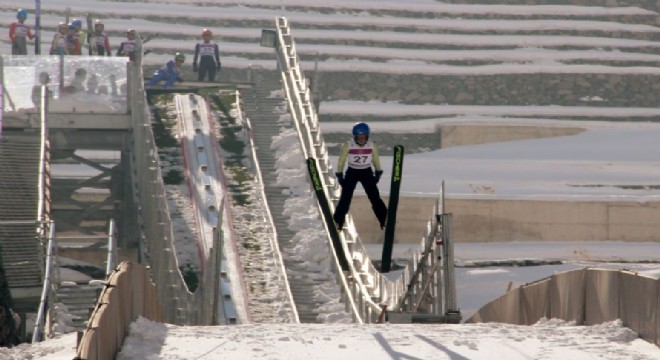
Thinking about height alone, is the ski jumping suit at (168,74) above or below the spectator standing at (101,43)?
below

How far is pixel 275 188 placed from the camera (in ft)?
79.5

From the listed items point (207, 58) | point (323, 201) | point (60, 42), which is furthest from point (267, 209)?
point (207, 58)

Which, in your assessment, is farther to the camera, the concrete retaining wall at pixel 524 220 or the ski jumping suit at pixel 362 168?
the concrete retaining wall at pixel 524 220

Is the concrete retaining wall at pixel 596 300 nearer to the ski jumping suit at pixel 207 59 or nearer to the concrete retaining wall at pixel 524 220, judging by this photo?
the concrete retaining wall at pixel 524 220

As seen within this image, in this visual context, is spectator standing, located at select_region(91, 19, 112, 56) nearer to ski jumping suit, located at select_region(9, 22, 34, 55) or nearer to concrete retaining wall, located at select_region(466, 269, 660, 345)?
ski jumping suit, located at select_region(9, 22, 34, 55)

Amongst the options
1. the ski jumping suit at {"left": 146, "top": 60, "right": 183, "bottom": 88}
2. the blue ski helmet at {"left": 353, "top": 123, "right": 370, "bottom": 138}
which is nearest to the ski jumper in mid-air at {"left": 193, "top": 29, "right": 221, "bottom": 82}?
the ski jumping suit at {"left": 146, "top": 60, "right": 183, "bottom": 88}

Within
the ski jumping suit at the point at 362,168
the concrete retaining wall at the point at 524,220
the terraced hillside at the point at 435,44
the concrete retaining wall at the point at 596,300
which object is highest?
the terraced hillside at the point at 435,44

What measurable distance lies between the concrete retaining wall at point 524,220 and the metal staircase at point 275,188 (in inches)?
126

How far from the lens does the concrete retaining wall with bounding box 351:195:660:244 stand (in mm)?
→ 29656

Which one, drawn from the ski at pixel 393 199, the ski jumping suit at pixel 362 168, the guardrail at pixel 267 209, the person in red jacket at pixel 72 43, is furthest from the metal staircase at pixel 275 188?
the ski jumping suit at pixel 362 168

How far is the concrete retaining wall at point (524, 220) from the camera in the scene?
29.7 meters

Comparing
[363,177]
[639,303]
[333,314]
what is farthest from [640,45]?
[639,303]

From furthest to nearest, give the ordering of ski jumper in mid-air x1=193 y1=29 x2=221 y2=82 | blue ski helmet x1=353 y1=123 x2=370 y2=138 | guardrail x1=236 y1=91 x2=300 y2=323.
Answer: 1. ski jumper in mid-air x1=193 y1=29 x2=221 y2=82
2. guardrail x1=236 y1=91 x2=300 y2=323
3. blue ski helmet x1=353 y1=123 x2=370 y2=138

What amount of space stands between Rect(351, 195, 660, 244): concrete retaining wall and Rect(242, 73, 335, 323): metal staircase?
3197mm
